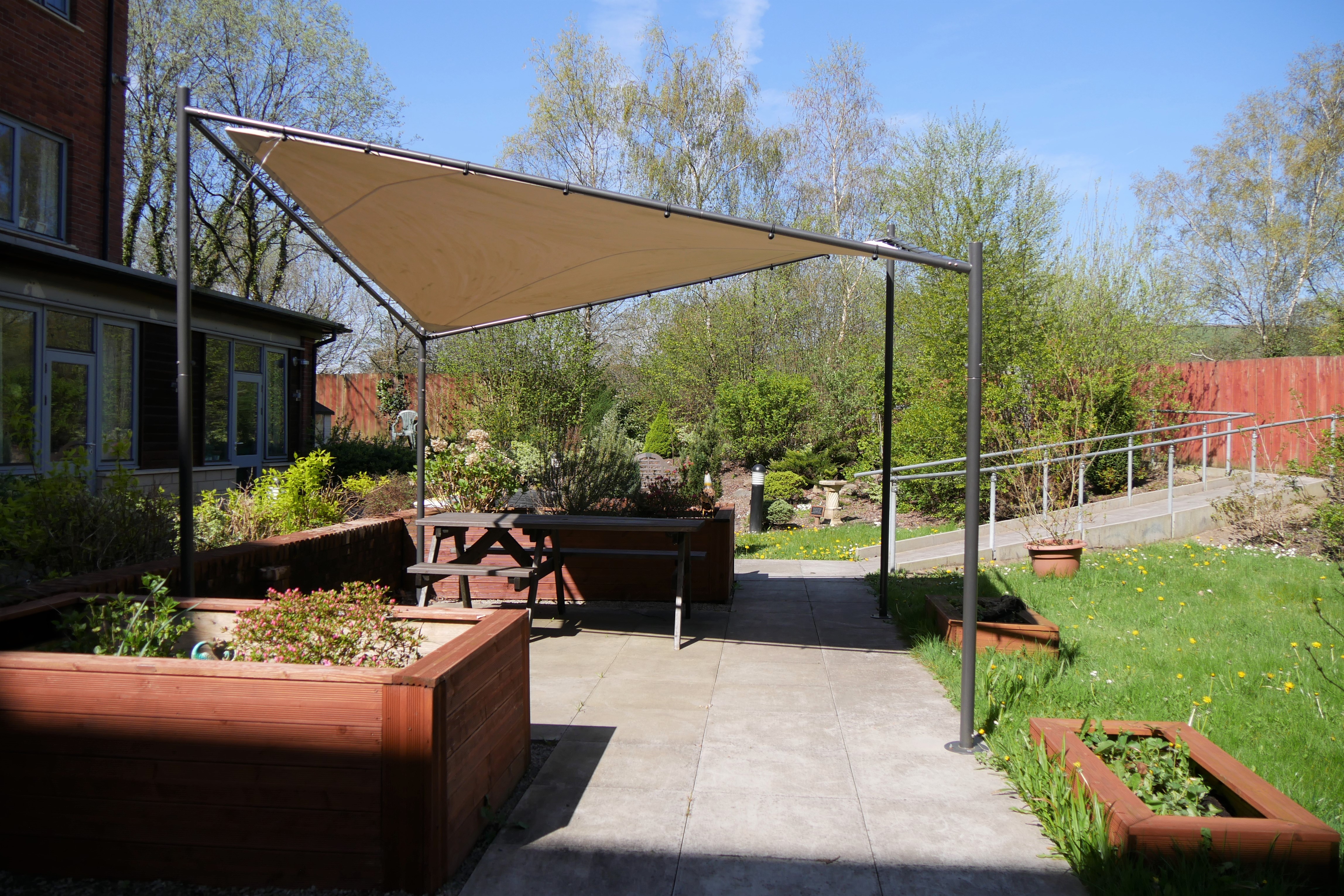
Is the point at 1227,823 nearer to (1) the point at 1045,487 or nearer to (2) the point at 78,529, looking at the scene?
(2) the point at 78,529

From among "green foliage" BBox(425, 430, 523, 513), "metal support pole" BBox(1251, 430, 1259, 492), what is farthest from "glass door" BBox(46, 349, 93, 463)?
"metal support pole" BBox(1251, 430, 1259, 492)

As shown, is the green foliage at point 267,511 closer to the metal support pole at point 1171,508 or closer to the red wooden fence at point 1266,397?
the metal support pole at point 1171,508

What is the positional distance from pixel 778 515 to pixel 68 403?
31.6 feet

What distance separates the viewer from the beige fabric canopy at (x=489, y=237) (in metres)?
3.94

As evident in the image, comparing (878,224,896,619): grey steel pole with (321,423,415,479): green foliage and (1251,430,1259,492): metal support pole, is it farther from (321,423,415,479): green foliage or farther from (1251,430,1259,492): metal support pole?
(321,423,415,479): green foliage

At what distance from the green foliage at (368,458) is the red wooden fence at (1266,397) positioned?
13611 millimetres

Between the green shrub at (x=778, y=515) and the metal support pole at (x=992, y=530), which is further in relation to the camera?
the green shrub at (x=778, y=515)

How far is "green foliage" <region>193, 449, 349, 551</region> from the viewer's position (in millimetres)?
5430

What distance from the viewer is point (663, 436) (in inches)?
741

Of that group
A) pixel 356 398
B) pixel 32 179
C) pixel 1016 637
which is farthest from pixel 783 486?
pixel 356 398

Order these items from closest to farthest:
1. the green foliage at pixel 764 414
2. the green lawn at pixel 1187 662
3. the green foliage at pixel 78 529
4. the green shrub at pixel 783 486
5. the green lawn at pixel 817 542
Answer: the green lawn at pixel 1187 662 < the green foliage at pixel 78 529 < the green lawn at pixel 817 542 < the green shrub at pixel 783 486 < the green foliage at pixel 764 414

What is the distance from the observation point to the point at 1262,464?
43.5ft

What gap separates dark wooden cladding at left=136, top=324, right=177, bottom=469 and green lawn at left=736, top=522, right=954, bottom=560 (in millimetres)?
7507

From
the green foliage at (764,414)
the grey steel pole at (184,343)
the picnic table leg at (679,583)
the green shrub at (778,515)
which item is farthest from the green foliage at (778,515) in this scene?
the grey steel pole at (184,343)
